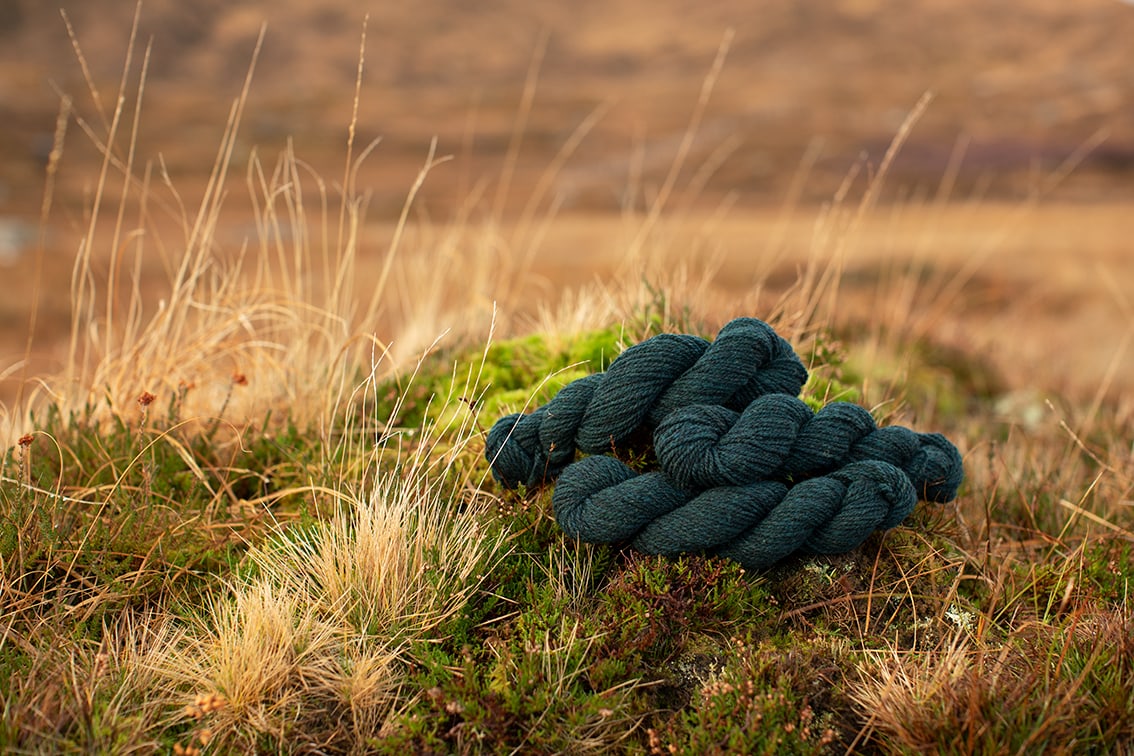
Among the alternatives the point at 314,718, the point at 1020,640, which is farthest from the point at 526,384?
the point at 1020,640

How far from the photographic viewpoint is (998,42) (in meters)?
110

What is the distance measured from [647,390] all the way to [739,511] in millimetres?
501

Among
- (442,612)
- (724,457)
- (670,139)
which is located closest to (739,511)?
(724,457)

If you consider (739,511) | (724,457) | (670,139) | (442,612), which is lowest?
(670,139)

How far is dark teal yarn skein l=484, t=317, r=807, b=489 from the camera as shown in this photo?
278 cm

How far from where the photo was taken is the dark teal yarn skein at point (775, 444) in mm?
2613

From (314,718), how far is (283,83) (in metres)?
125

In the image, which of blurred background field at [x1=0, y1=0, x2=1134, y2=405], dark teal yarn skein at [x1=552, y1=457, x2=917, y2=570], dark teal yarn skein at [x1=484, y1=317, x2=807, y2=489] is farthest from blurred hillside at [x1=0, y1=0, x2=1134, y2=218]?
dark teal yarn skein at [x1=552, y1=457, x2=917, y2=570]

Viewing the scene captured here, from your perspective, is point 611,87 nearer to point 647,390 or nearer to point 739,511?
point 647,390

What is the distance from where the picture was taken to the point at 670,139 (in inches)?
2515

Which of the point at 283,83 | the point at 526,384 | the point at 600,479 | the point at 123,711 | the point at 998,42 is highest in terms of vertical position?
the point at 998,42

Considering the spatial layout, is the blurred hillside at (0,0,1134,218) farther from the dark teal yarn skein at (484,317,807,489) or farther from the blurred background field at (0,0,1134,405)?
the dark teal yarn skein at (484,317,807,489)

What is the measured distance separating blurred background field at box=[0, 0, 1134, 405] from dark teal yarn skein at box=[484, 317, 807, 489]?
59.3 inches

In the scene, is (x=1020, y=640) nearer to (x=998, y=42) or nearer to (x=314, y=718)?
(x=314, y=718)
